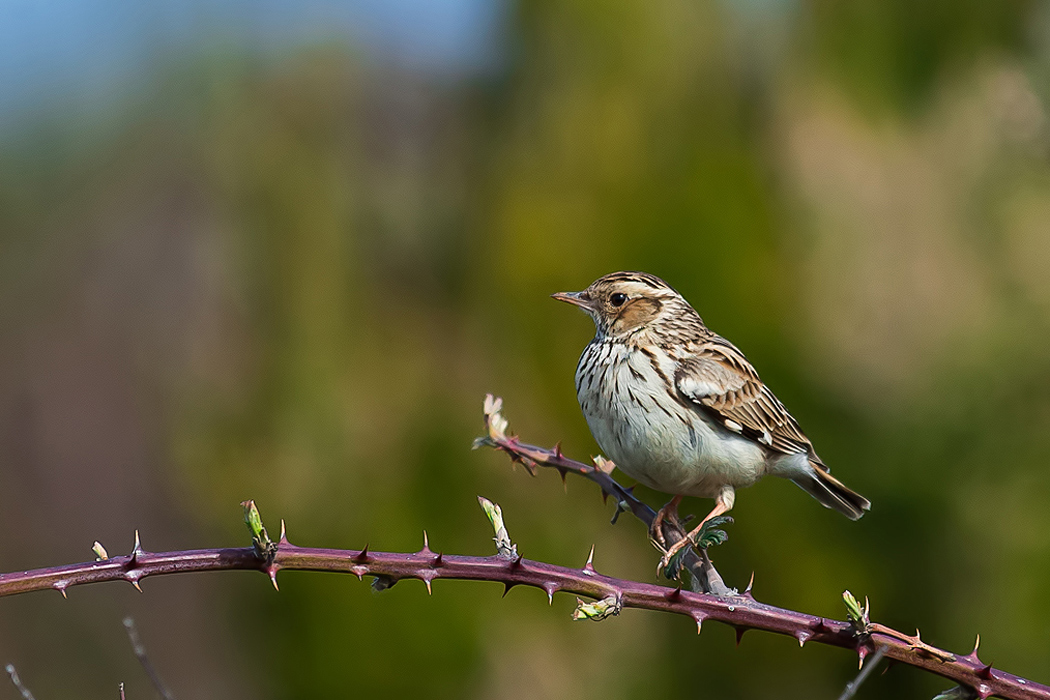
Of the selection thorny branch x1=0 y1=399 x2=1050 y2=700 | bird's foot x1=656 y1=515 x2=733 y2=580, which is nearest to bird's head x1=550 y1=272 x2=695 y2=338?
bird's foot x1=656 y1=515 x2=733 y2=580

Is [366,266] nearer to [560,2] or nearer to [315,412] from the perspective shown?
[315,412]

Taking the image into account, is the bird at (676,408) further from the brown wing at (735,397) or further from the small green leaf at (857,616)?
the small green leaf at (857,616)

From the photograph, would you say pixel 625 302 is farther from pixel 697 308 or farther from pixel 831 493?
pixel 697 308

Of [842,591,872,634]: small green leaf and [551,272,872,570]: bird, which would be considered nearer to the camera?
[842,591,872,634]: small green leaf

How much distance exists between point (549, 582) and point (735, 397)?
5.97ft

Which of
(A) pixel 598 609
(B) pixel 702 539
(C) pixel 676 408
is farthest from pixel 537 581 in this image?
(C) pixel 676 408

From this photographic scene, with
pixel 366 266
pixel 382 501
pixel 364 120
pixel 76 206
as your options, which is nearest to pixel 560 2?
pixel 366 266

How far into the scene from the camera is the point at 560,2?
7469 mm

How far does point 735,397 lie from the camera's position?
3877mm

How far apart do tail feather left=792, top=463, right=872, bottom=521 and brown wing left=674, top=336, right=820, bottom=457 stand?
6cm

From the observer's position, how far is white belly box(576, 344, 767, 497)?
3525mm

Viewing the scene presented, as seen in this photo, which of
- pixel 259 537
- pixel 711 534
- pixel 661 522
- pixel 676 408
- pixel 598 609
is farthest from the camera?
pixel 676 408

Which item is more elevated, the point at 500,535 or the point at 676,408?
the point at 500,535

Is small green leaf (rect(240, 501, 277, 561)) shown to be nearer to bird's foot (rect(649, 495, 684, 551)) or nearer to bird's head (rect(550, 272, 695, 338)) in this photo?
bird's foot (rect(649, 495, 684, 551))
